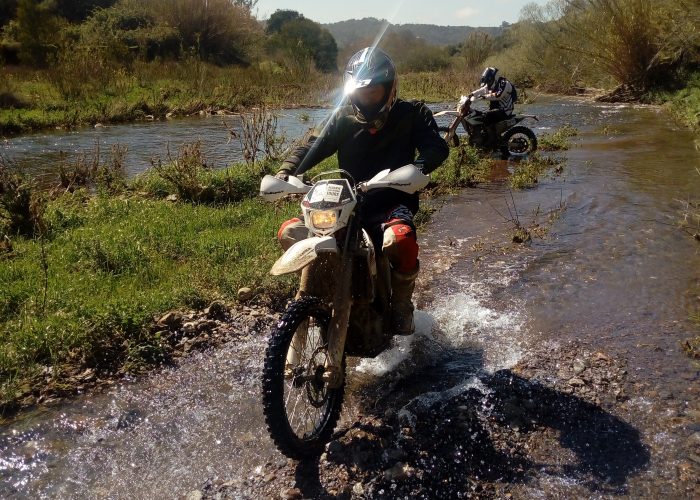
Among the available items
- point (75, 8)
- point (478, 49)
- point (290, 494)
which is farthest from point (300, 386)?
point (75, 8)

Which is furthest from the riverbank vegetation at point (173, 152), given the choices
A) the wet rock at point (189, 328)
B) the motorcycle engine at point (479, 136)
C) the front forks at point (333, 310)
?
the front forks at point (333, 310)

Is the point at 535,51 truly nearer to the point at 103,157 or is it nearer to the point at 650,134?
the point at 650,134

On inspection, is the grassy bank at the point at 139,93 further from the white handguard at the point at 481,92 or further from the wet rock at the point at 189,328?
the wet rock at the point at 189,328

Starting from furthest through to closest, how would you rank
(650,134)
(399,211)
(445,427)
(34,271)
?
1. (650,134)
2. (34,271)
3. (399,211)
4. (445,427)

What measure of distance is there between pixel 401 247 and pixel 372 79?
107 centimetres

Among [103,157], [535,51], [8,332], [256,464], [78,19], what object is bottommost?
[256,464]

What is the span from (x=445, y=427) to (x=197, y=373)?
180 centimetres

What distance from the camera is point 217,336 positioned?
4.53 meters

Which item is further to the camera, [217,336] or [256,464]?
[217,336]

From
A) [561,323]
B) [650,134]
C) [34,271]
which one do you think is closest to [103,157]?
[34,271]

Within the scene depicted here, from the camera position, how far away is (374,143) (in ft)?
13.1

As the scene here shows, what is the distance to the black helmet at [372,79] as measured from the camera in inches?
142

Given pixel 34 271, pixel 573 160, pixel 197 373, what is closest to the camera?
pixel 197 373

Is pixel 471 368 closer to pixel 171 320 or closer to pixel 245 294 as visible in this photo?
pixel 245 294
